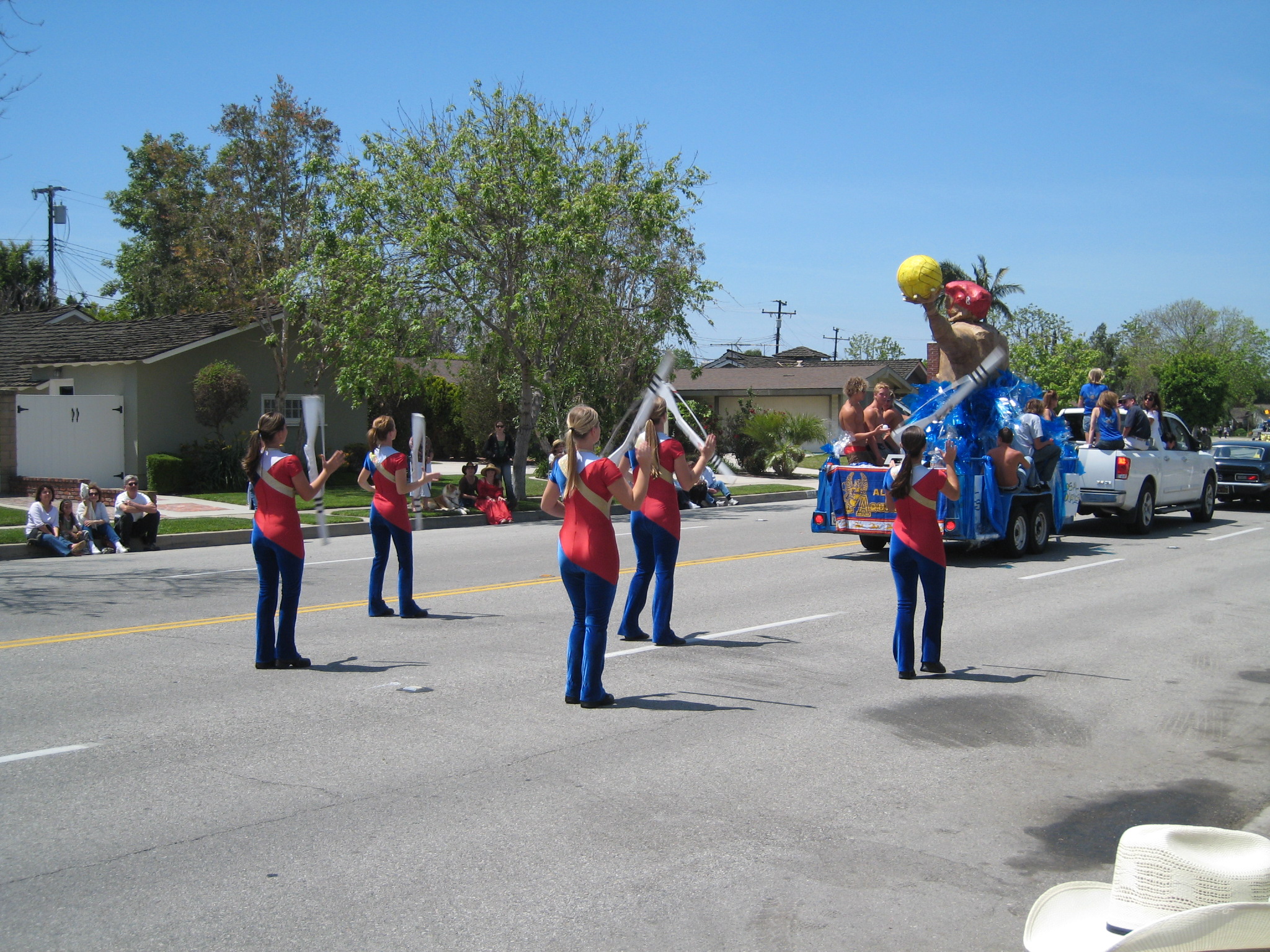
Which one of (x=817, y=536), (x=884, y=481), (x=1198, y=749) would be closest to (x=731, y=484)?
(x=817, y=536)

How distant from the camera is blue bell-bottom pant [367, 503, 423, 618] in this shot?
1002 centimetres

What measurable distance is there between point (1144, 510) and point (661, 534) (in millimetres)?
12560

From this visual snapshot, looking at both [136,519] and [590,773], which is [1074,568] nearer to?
[590,773]

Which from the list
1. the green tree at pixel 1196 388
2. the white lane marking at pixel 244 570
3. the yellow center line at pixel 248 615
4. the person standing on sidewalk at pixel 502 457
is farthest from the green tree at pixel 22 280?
the green tree at pixel 1196 388

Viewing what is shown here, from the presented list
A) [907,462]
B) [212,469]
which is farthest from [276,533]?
[212,469]

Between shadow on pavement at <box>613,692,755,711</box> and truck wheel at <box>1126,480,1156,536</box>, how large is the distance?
13.3 meters

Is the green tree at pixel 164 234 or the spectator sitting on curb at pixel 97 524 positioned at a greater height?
the green tree at pixel 164 234

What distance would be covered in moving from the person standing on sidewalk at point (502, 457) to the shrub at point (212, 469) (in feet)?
21.0

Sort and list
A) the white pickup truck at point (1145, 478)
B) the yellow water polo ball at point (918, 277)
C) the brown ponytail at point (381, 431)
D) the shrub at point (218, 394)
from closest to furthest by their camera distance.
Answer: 1. the brown ponytail at point (381, 431)
2. the yellow water polo ball at point (918, 277)
3. the white pickup truck at point (1145, 478)
4. the shrub at point (218, 394)

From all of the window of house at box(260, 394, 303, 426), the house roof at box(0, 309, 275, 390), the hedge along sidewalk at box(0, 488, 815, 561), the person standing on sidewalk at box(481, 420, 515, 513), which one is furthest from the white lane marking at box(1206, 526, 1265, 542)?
the house roof at box(0, 309, 275, 390)

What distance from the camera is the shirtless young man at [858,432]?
14.0 m

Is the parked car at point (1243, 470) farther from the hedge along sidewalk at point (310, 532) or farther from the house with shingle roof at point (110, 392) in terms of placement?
the house with shingle roof at point (110, 392)

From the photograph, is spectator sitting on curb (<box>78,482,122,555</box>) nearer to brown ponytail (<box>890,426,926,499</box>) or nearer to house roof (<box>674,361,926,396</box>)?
brown ponytail (<box>890,426,926,499</box>)

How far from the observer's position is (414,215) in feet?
A: 74.8
